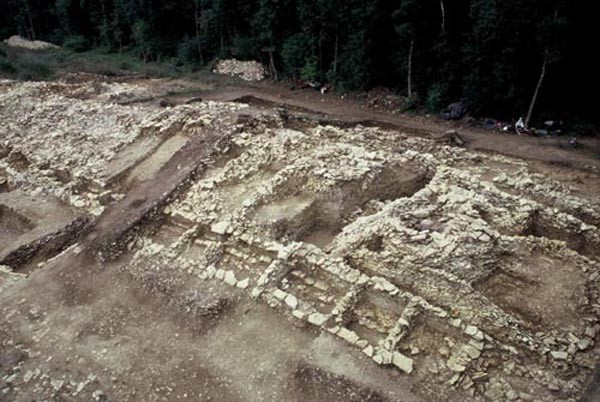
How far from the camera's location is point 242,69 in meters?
27.5

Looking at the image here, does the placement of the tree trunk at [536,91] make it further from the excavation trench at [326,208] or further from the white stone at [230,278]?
the white stone at [230,278]

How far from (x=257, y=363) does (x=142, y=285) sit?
346 centimetres

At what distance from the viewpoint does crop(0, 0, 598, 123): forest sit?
1580 cm

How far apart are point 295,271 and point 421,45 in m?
13.3

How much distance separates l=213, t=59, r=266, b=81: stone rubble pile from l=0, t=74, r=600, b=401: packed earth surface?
472 inches

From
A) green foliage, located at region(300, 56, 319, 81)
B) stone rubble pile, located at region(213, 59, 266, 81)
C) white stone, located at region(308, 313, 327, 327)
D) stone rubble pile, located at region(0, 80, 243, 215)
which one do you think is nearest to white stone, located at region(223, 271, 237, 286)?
white stone, located at region(308, 313, 327, 327)

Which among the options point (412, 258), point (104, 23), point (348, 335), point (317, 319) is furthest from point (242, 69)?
point (348, 335)

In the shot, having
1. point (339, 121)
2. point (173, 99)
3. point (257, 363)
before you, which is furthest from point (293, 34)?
point (257, 363)

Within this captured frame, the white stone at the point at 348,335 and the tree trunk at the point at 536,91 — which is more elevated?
the tree trunk at the point at 536,91

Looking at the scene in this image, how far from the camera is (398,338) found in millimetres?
7801

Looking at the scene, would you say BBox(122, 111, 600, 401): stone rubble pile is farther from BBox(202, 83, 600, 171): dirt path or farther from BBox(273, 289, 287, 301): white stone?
BBox(202, 83, 600, 171): dirt path

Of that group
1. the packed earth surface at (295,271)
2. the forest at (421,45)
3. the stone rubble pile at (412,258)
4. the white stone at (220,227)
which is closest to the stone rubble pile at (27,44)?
the forest at (421,45)

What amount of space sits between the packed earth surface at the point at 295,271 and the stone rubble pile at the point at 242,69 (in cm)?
1198

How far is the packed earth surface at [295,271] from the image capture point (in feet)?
25.1
